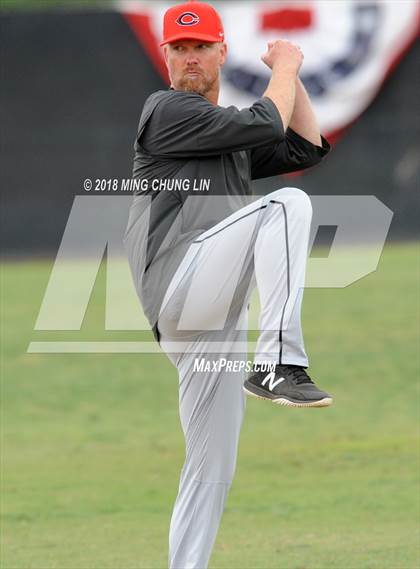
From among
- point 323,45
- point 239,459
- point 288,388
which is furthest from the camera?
point 323,45

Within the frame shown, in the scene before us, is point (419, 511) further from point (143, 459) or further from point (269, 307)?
point (269, 307)

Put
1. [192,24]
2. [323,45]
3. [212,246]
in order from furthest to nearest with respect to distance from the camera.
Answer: [323,45], [192,24], [212,246]

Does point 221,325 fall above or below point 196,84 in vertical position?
below

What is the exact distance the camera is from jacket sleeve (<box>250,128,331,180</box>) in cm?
482

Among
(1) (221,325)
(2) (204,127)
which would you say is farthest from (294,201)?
(1) (221,325)

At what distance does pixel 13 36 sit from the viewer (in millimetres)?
18391

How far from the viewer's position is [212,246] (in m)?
4.29

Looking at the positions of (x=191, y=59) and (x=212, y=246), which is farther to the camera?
(x=191, y=59)

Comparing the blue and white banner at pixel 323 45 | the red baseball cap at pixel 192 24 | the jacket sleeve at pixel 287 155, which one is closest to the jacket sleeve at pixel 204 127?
the red baseball cap at pixel 192 24

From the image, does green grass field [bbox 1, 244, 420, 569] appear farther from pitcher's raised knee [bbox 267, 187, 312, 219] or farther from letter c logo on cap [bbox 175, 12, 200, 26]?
letter c logo on cap [bbox 175, 12, 200, 26]

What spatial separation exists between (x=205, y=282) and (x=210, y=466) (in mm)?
773

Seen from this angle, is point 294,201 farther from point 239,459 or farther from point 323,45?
point 323,45

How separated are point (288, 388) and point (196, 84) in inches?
Answer: 48.3

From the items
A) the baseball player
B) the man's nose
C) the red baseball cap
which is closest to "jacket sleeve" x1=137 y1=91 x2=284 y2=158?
the baseball player
